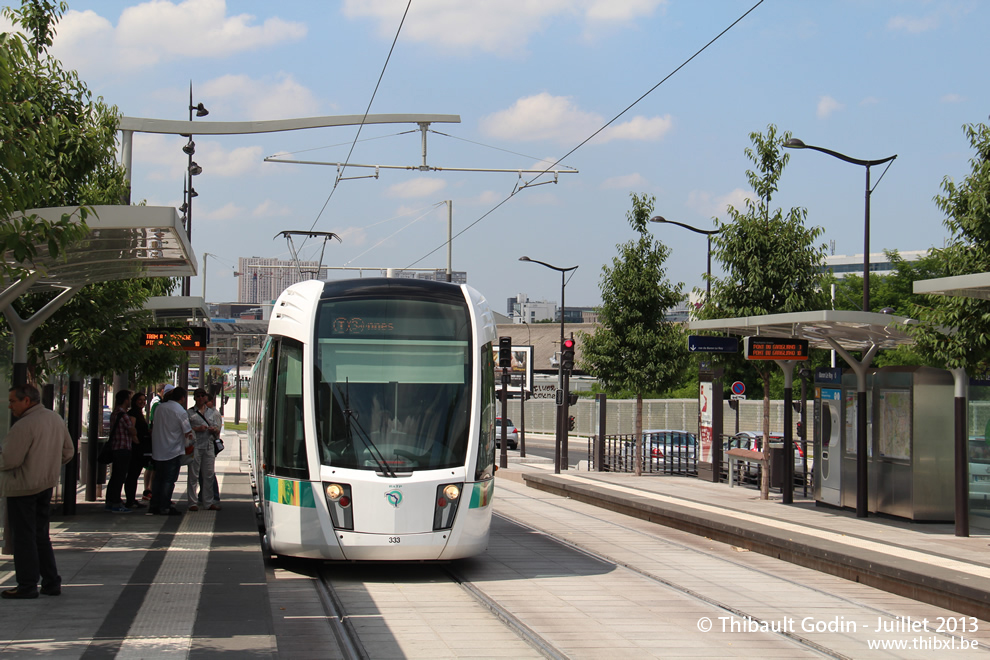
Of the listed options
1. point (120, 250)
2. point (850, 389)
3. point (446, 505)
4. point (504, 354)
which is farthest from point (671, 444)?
point (120, 250)

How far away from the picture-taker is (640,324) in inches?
1080

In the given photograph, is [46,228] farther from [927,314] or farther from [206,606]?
[927,314]

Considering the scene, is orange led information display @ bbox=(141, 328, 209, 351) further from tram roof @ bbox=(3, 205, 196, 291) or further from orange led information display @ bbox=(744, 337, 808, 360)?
orange led information display @ bbox=(744, 337, 808, 360)

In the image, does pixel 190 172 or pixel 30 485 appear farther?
pixel 190 172

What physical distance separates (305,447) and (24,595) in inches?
115

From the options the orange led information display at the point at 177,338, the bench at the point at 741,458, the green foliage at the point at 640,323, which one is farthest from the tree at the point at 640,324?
the orange led information display at the point at 177,338

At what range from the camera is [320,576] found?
10.9 meters

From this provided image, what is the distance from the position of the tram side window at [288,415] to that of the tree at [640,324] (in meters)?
17.3

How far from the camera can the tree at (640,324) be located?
27328 mm

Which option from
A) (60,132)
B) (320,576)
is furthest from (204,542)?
(60,132)

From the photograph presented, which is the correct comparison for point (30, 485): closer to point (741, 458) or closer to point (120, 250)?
point (120, 250)

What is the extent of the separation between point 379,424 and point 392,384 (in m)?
0.44

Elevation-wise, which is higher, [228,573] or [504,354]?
[504,354]

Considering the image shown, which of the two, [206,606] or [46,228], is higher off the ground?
[46,228]
